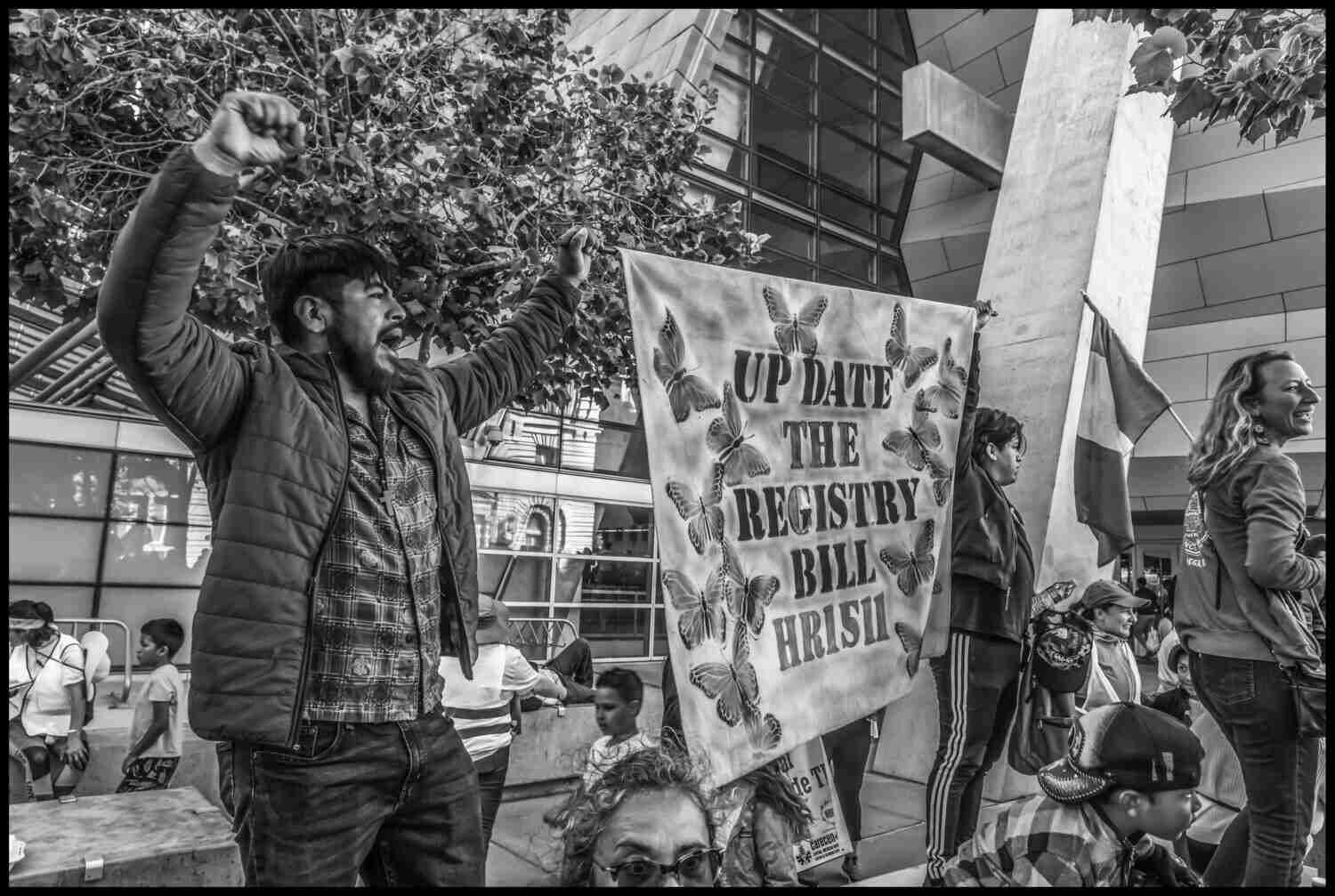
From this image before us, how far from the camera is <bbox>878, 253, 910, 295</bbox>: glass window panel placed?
16.4 m

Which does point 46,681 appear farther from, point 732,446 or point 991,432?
point 991,432

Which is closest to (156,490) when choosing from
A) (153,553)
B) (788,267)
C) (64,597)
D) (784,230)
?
(153,553)

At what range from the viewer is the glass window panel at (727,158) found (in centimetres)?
1412

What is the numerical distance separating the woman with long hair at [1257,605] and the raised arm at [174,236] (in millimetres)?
3015

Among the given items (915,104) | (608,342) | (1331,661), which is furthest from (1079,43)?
(1331,661)

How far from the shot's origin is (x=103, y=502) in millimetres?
11508

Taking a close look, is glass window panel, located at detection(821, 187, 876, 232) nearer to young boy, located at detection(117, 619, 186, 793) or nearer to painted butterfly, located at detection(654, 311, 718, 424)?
young boy, located at detection(117, 619, 186, 793)

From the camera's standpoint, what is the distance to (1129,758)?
243 cm

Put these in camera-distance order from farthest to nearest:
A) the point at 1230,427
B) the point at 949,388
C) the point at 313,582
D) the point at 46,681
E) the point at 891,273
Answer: the point at 891,273 → the point at 46,681 → the point at 949,388 → the point at 1230,427 → the point at 313,582

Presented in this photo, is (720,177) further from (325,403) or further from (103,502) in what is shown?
(325,403)

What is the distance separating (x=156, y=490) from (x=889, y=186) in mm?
13416

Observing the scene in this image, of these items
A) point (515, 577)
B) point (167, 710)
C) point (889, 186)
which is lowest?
point (167, 710)

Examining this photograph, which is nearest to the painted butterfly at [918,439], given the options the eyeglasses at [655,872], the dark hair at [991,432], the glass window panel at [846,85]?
the dark hair at [991,432]

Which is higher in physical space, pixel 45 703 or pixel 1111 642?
pixel 1111 642
